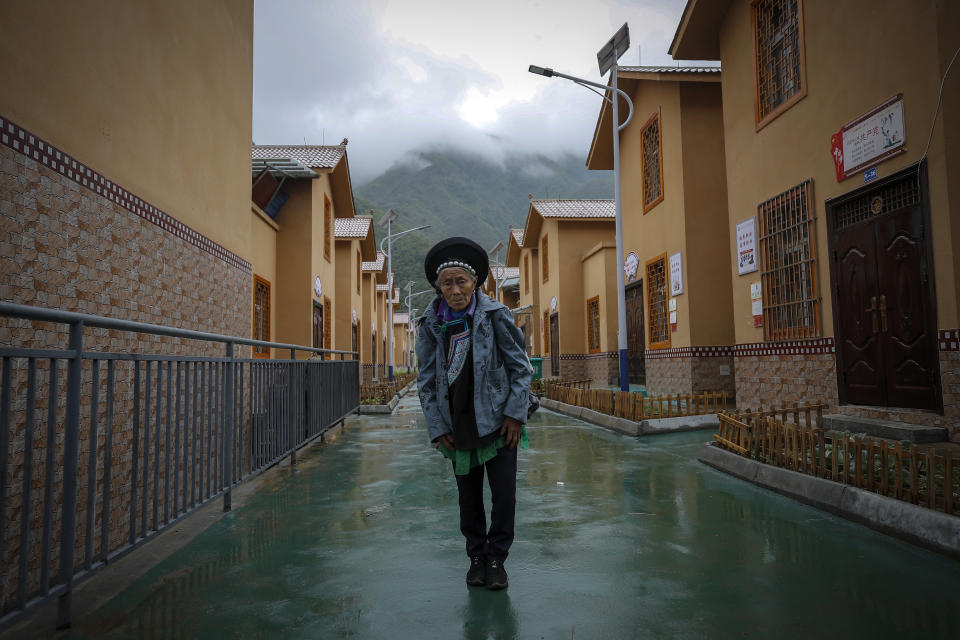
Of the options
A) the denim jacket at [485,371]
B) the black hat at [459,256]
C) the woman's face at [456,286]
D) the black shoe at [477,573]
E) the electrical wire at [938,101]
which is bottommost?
the black shoe at [477,573]

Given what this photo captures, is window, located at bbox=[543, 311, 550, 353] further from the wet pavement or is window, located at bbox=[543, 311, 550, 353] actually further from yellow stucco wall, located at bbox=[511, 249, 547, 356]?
the wet pavement

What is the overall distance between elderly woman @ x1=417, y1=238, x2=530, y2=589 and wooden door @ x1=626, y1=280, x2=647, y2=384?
13224mm

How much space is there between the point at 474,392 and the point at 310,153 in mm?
14503

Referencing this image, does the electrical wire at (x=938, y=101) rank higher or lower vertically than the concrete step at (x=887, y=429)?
higher

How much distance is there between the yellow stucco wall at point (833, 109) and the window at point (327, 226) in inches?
421

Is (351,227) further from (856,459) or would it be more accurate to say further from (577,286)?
(856,459)

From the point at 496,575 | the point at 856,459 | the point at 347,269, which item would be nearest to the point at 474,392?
the point at 496,575

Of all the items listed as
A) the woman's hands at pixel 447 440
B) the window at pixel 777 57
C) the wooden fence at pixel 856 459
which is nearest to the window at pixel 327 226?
the window at pixel 777 57

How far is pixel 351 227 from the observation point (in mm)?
21906

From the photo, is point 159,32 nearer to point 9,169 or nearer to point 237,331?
point 9,169

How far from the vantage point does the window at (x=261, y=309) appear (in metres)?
13.4

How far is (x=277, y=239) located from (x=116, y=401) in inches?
435

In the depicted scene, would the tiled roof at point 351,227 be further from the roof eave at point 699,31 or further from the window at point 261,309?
the roof eave at point 699,31

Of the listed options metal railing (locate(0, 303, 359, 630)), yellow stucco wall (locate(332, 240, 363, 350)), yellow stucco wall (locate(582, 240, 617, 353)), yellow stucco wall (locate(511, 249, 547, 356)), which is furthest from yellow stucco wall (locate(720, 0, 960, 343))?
yellow stucco wall (locate(511, 249, 547, 356))
